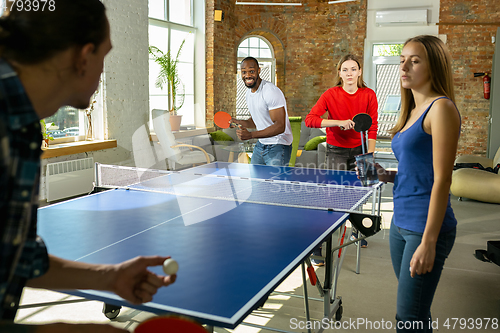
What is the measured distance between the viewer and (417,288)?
1.52m

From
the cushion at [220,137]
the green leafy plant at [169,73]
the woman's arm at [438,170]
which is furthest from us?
the cushion at [220,137]

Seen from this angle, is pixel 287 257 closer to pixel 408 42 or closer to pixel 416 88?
pixel 416 88

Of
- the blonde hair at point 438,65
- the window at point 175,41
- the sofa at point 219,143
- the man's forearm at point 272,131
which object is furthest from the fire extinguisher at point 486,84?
the blonde hair at point 438,65

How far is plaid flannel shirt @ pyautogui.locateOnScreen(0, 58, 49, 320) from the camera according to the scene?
1.94 feet

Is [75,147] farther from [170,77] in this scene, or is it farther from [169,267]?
[169,267]

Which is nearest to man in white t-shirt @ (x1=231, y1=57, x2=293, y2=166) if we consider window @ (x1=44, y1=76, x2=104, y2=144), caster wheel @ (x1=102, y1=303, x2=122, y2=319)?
caster wheel @ (x1=102, y1=303, x2=122, y2=319)

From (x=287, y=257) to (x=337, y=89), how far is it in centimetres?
238

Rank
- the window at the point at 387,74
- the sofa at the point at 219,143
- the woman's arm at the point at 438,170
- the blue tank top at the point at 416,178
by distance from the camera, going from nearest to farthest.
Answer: the woman's arm at the point at 438,170
the blue tank top at the point at 416,178
the sofa at the point at 219,143
the window at the point at 387,74

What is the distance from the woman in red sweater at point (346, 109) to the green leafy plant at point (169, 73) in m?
4.59

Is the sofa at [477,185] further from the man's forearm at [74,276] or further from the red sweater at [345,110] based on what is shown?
the man's forearm at [74,276]

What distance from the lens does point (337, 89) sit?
3678mm

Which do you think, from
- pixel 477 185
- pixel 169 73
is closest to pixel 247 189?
pixel 477 185

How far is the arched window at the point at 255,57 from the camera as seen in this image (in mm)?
10406

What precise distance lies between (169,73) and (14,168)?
25.3 ft
